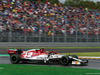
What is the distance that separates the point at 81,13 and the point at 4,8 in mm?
12760

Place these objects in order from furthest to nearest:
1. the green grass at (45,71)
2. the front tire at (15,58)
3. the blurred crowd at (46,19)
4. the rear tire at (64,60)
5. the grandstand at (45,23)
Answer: the blurred crowd at (46,19) → the grandstand at (45,23) → the front tire at (15,58) → the rear tire at (64,60) → the green grass at (45,71)

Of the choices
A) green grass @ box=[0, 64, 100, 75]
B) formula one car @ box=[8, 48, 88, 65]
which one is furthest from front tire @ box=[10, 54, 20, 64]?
green grass @ box=[0, 64, 100, 75]

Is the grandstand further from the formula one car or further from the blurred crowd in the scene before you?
the formula one car

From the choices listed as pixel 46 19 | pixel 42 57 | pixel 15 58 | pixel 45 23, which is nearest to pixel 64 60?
pixel 42 57

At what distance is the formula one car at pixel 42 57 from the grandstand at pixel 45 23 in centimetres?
1108

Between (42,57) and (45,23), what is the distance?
15.1 m

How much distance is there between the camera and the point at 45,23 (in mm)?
26953

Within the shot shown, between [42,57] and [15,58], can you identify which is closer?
[42,57]

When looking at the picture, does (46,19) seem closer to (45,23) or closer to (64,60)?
(45,23)

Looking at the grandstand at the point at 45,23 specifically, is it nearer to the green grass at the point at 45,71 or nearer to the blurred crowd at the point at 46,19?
the blurred crowd at the point at 46,19

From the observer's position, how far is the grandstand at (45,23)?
2422 cm

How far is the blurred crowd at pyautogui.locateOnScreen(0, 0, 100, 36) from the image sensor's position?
24531mm

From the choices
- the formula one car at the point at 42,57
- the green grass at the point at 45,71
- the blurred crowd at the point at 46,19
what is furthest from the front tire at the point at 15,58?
the blurred crowd at the point at 46,19

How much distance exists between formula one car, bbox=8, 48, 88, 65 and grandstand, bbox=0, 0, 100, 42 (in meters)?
11.1
